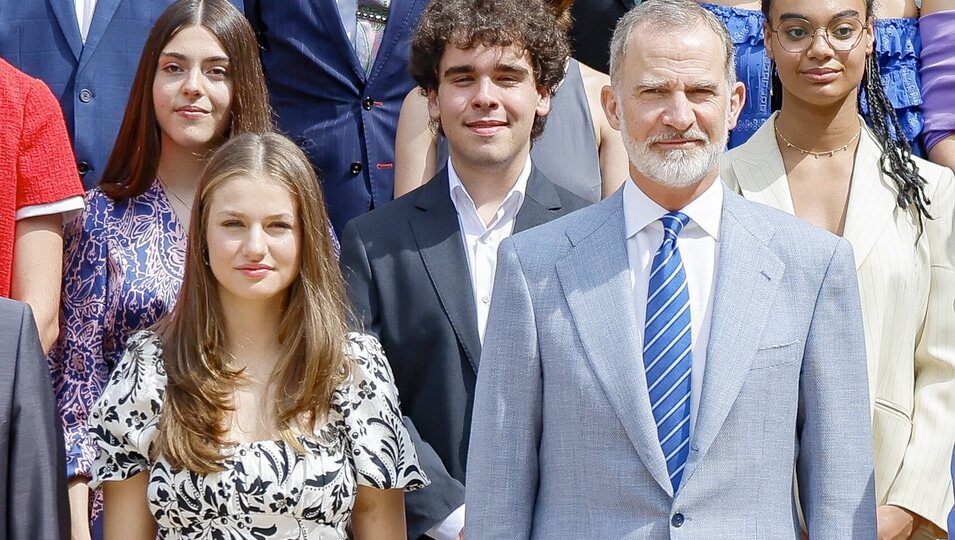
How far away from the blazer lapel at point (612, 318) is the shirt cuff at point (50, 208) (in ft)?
5.17

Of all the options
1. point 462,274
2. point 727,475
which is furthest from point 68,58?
point 727,475

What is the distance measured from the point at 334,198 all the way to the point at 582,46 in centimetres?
122

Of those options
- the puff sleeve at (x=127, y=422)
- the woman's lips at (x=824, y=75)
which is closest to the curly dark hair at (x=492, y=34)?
the woman's lips at (x=824, y=75)

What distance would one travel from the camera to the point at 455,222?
13.2 ft

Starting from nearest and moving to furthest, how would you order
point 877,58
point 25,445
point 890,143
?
point 25,445 < point 890,143 < point 877,58

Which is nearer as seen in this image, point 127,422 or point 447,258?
point 127,422

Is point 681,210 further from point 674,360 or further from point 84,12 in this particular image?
point 84,12

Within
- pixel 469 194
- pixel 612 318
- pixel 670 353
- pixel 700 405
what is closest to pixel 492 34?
pixel 469 194

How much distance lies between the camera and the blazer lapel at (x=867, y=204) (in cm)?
394

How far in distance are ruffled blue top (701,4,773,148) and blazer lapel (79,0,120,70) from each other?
6.50ft

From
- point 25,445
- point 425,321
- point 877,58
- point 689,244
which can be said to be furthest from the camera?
point 877,58

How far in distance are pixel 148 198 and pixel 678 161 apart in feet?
5.81

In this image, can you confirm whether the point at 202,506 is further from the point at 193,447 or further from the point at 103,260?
the point at 103,260

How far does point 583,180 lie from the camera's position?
14.9 ft
